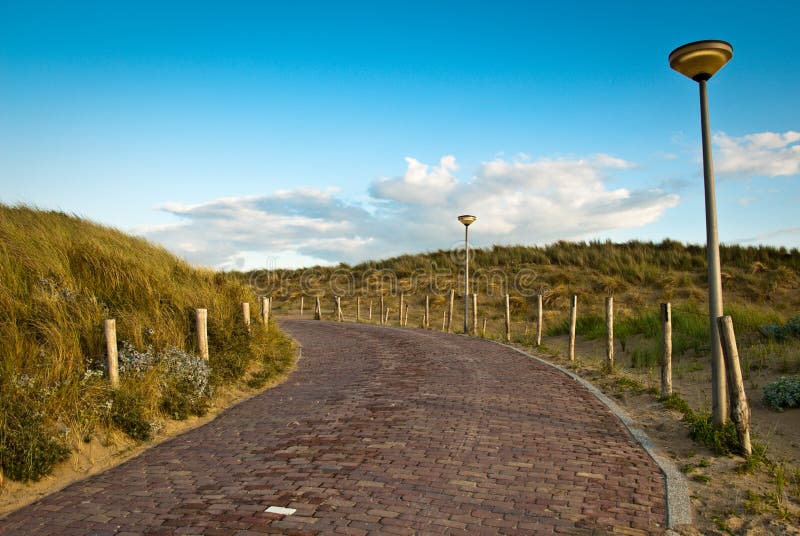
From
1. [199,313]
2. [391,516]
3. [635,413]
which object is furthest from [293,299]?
[391,516]

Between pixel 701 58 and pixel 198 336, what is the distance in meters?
9.45

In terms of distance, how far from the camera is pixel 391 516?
4.97 meters

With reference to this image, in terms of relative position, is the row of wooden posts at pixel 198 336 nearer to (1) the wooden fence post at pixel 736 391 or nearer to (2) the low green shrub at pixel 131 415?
(2) the low green shrub at pixel 131 415

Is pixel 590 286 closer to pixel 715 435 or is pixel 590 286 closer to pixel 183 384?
pixel 715 435

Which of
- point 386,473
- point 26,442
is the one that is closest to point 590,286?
point 386,473

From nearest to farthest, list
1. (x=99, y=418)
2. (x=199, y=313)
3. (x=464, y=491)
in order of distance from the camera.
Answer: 1. (x=464, y=491)
2. (x=99, y=418)
3. (x=199, y=313)

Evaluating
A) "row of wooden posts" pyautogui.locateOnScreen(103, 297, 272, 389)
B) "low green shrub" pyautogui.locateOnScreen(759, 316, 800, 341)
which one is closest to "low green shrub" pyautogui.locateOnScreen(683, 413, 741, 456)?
"row of wooden posts" pyautogui.locateOnScreen(103, 297, 272, 389)

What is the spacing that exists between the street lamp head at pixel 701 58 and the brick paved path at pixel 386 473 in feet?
16.8

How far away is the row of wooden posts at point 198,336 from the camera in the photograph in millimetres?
8291

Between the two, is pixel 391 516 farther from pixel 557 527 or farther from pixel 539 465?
pixel 539 465

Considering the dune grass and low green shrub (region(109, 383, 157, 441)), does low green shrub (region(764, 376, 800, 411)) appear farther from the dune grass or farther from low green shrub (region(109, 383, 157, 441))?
low green shrub (region(109, 383, 157, 441))

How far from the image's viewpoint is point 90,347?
8.75 metres

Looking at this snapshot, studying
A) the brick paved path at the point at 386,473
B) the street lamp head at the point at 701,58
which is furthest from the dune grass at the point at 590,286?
the street lamp head at the point at 701,58

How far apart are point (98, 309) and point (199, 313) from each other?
1790 mm
